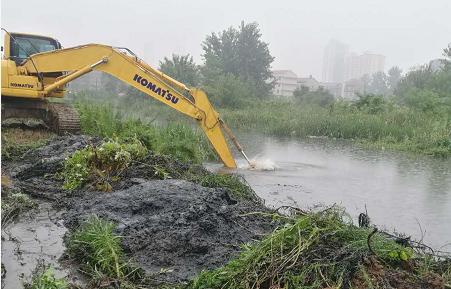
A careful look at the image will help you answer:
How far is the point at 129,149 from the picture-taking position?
7.82m

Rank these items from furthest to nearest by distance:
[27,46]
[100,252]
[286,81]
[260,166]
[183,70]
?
[286,81], [183,70], [27,46], [260,166], [100,252]

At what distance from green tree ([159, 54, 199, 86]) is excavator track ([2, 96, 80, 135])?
3285 cm

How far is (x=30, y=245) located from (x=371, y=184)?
746 centimetres

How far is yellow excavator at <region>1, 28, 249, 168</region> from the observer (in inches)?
401

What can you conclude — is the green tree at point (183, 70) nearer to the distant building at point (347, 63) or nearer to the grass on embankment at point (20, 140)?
the grass on embankment at point (20, 140)

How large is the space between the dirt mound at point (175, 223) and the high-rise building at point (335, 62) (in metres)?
144

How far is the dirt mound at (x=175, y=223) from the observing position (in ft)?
14.6

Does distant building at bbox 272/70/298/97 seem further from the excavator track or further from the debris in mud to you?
the debris in mud

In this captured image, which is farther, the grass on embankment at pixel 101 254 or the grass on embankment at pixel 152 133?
the grass on embankment at pixel 152 133

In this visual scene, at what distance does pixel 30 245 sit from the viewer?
15.9 feet

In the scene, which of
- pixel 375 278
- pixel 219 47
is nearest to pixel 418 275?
pixel 375 278

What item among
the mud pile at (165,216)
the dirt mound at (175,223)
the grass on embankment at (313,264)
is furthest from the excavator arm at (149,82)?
the grass on embankment at (313,264)

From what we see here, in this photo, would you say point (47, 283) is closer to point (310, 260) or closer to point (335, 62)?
point (310, 260)

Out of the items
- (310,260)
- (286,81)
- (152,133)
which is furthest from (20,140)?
(286,81)
